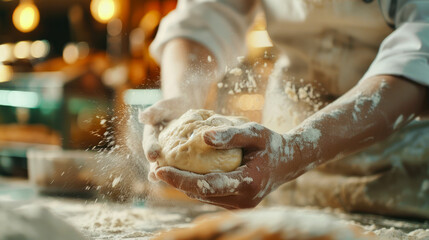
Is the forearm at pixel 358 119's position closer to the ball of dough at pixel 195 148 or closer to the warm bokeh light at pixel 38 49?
the ball of dough at pixel 195 148

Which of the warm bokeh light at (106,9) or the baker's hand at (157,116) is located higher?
the warm bokeh light at (106,9)

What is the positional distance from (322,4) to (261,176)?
0.90 meters

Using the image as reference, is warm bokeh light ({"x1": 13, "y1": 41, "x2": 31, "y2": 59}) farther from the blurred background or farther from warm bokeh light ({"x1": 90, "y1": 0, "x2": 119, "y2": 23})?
warm bokeh light ({"x1": 90, "y1": 0, "x2": 119, "y2": 23})

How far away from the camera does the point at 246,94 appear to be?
145 cm


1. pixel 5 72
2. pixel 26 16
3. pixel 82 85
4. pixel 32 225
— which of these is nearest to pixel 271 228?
pixel 32 225

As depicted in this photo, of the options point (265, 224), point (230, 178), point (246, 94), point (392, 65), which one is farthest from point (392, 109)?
point (265, 224)

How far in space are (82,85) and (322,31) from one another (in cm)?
326


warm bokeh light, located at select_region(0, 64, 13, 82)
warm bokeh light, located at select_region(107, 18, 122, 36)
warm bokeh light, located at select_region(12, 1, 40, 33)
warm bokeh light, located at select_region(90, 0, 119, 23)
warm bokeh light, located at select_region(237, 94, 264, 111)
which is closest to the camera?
warm bokeh light, located at select_region(237, 94, 264, 111)

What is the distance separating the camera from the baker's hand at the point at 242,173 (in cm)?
91

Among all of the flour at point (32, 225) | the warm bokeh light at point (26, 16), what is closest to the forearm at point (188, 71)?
the flour at point (32, 225)

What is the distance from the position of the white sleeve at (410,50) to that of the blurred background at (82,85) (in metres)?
0.38

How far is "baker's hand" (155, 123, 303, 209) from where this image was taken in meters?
0.91

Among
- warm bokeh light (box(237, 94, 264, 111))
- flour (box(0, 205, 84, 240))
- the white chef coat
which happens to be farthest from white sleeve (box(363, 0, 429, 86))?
flour (box(0, 205, 84, 240))

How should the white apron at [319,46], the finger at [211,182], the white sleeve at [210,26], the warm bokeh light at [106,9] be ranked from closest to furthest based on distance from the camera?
the finger at [211,182]
the white apron at [319,46]
the white sleeve at [210,26]
the warm bokeh light at [106,9]
